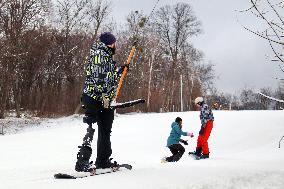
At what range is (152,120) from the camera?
23062 millimetres

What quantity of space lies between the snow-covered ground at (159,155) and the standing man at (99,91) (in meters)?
0.65

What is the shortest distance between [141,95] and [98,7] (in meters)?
10.2

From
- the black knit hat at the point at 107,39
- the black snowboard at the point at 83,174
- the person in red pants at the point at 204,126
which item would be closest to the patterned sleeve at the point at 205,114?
the person in red pants at the point at 204,126

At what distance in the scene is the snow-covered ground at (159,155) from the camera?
5629 mm

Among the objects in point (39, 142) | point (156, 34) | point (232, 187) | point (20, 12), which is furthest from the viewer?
point (156, 34)

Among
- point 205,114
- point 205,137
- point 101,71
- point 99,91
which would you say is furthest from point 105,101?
point 205,137

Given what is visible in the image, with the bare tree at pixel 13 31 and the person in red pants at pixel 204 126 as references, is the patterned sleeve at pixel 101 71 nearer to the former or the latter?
the person in red pants at pixel 204 126

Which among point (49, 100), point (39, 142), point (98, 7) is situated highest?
point (98, 7)

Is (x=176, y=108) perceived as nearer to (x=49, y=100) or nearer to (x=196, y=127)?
(x=49, y=100)

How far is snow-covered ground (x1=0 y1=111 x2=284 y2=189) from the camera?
222 inches

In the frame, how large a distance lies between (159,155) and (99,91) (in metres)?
9.34

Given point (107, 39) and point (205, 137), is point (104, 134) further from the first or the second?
point (205, 137)

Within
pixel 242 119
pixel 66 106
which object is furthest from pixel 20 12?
pixel 242 119

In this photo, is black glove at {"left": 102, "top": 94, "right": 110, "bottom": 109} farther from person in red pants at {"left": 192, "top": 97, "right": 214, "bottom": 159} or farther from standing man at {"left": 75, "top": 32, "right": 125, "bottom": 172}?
person in red pants at {"left": 192, "top": 97, "right": 214, "bottom": 159}
